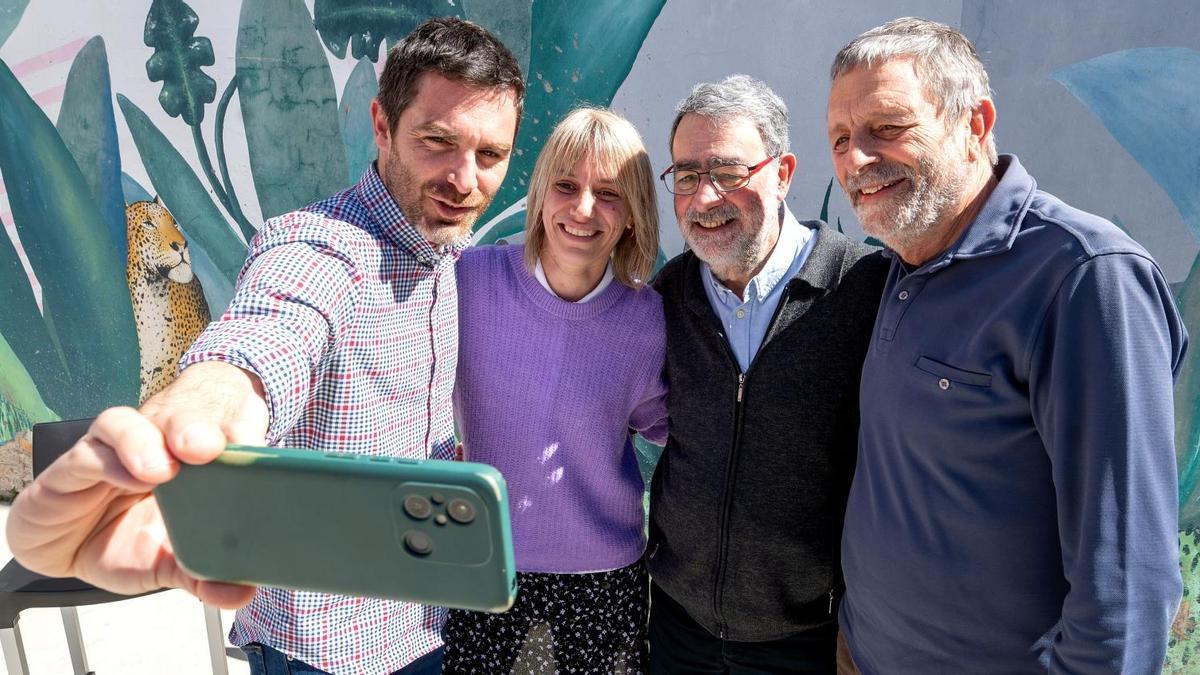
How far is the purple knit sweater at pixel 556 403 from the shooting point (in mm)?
2012

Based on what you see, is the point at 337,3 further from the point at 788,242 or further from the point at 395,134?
the point at 788,242

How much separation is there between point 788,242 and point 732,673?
1127mm

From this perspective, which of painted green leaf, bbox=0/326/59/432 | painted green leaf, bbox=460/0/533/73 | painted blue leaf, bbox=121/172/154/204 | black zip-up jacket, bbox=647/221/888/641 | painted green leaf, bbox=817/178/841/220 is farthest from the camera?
painted green leaf, bbox=0/326/59/432

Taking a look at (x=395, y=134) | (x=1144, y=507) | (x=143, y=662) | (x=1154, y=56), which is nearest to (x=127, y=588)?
(x=395, y=134)

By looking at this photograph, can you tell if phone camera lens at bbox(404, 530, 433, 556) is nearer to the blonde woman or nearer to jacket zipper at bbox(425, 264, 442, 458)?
jacket zipper at bbox(425, 264, 442, 458)

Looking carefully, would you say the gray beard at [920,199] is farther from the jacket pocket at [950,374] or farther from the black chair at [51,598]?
the black chair at [51,598]

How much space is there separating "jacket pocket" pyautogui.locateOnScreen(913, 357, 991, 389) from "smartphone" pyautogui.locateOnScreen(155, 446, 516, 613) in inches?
39.4

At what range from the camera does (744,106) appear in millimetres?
2035

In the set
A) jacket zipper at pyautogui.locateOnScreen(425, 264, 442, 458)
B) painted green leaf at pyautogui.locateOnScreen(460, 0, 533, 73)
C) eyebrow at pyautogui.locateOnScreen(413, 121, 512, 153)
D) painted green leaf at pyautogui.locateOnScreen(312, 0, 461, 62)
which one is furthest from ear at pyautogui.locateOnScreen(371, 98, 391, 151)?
painted green leaf at pyautogui.locateOnScreen(312, 0, 461, 62)

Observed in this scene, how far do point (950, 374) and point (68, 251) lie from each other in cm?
515

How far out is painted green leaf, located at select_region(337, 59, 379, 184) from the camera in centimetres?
411

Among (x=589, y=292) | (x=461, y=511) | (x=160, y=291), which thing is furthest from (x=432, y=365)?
(x=160, y=291)

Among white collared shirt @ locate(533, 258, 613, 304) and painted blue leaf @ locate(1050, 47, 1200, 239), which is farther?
painted blue leaf @ locate(1050, 47, 1200, 239)

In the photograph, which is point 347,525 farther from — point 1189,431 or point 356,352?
point 1189,431
